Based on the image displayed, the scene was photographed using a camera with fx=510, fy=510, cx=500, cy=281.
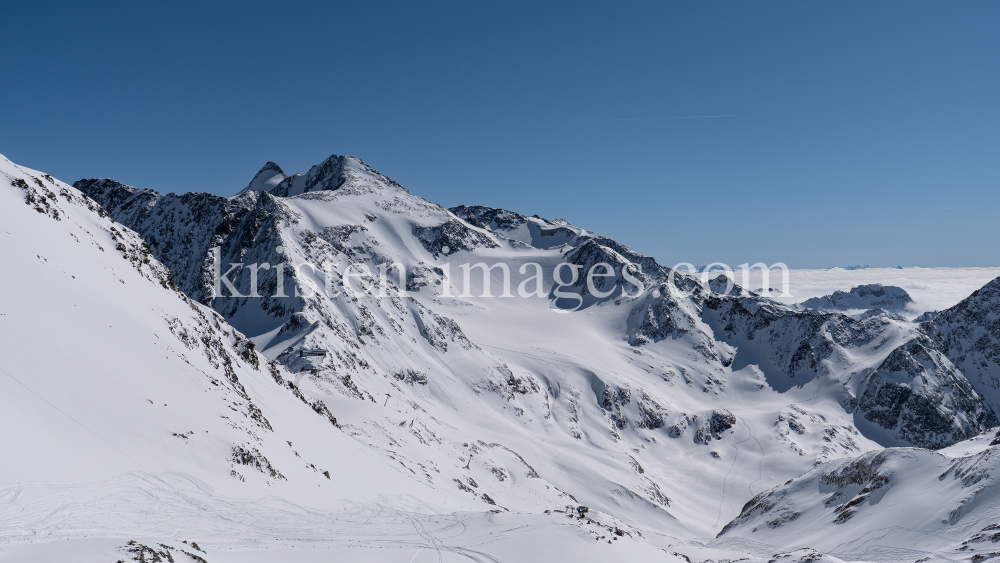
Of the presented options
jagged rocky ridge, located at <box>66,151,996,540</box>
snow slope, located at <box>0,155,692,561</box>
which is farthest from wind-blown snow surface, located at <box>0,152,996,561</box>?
jagged rocky ridge, located at <box>66,151,996,540</box>

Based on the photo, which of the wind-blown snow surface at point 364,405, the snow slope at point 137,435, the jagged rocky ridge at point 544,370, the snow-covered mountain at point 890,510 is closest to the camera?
the snow slope at point 137,435

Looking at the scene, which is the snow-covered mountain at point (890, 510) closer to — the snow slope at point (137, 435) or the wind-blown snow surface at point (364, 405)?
the wind-blown snow surface at point (364, 405)

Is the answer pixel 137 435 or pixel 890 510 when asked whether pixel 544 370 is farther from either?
pixel 137 435

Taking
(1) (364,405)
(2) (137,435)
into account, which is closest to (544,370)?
(1) (364,405)

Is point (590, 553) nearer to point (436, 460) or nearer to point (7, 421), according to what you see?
point (7, 421)

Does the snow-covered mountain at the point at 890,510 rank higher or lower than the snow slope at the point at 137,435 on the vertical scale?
lower

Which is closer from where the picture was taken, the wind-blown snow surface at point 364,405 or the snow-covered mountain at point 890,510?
the wind-blown snow surface at point 364,405

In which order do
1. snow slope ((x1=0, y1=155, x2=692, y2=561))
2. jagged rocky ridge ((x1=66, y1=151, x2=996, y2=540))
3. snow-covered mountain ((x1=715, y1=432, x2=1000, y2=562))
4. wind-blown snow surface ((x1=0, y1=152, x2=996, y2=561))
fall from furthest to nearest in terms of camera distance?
jagged rocky ridge ((x1=66, y1=151, x2=996, y2=540)) → snow-covered mountain ((x1=715, y1=432, x2=1000, y2=562)) → wind-blown snow surface ((x1=0, y1=152, x2=996, y2=561)) → snow slope ((x1=0, y1=155, x2=692, y2=561))

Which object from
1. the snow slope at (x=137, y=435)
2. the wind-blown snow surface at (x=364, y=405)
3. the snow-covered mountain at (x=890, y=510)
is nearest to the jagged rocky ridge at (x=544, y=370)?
the wind-blown snow surface at (x=364, y=405)

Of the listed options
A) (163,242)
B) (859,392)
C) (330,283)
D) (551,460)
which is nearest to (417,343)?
(330,283)

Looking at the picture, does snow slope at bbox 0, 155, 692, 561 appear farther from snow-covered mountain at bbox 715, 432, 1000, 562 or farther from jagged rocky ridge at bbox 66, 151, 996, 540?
snow-covered mountain at bbox 715, 432, 1000, 562
